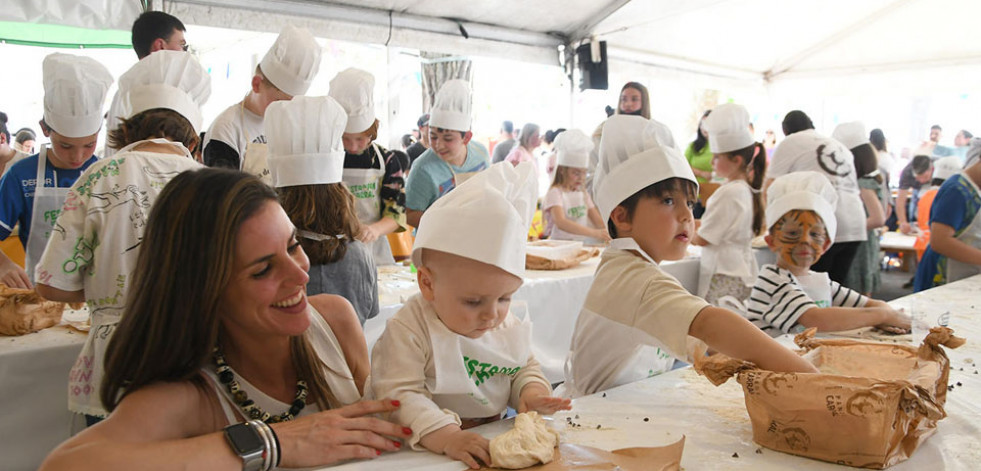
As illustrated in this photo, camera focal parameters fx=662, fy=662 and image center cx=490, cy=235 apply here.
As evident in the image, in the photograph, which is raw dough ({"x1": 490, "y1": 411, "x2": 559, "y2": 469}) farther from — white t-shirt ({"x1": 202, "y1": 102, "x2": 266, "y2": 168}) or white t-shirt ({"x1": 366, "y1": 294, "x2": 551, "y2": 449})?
white t-shirt ({"x1": 202, "y1": 102, "x2": 266, "y2": 168})

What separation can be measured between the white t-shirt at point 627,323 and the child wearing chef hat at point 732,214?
1.83 meters

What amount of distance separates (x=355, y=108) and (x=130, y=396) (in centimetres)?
235

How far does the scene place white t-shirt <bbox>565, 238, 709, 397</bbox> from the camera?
165 cm

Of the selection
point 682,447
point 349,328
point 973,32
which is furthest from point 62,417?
point 973,32

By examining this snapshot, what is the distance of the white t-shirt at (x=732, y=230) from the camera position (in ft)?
12.1

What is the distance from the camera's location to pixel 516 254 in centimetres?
136

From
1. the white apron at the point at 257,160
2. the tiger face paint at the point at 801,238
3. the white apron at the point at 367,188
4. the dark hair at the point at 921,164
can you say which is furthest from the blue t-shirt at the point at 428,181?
the dark hair at the point at 921,164

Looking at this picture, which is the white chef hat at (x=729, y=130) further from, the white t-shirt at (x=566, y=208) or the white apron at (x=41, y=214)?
the white apron at (x=41, y=214)

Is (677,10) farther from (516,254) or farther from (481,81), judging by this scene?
(516,254)

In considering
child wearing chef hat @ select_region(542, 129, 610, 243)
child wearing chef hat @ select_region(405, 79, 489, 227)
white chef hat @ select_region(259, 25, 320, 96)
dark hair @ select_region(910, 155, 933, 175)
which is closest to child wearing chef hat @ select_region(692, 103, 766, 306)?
child wearing chef hat @ select_region(542, 129, 610, 243)

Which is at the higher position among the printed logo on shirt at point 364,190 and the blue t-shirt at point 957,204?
the printed logo on shirt at point 364,190

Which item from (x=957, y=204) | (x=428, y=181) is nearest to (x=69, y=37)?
(x=428, y=181)

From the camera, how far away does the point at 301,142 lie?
238 centimetres

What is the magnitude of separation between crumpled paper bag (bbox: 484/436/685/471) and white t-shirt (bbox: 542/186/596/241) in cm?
385
